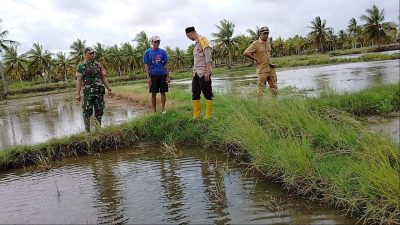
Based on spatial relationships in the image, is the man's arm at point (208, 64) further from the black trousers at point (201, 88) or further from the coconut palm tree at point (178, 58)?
the coconut palm tree at point (178, 58)

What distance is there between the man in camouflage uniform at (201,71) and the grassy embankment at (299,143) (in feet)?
0.84

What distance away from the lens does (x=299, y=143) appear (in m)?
3.94

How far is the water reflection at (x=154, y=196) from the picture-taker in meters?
3.24

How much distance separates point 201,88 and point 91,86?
2.08 meters

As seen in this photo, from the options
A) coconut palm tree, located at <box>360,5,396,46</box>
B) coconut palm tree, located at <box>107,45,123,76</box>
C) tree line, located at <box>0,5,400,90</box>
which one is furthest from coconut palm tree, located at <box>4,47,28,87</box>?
coconut palm tree, located at <box>360,5,396,46</box>

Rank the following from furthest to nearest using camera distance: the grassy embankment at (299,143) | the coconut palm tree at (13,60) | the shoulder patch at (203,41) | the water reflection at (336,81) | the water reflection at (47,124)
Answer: the coconut palm tree at (13,60) < the water reflection at (336,81) < the water reflection at (47,124) < the shoulder patch at (203,41) < the grassy embankment at (299,143)

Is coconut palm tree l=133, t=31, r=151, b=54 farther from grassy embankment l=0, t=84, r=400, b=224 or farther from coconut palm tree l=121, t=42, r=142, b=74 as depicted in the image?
grassy embankment l=0, t=84, r=400, b=224

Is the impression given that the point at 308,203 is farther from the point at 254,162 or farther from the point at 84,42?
the point at 84,42

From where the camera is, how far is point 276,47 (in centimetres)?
9050

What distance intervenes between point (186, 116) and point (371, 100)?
3.57 meters

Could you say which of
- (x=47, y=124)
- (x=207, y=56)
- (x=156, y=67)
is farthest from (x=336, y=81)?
(x=47, y=124)

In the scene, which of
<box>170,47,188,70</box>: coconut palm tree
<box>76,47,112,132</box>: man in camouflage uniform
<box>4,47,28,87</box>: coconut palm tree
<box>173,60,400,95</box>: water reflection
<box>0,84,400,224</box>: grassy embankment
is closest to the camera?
<box>0,84,400,224</box>: grassy embankment

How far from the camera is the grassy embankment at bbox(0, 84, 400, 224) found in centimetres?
299

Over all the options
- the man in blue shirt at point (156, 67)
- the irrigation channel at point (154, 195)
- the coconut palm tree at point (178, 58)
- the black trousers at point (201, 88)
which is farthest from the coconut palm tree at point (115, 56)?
the irrigation channel at point (154, 195)
